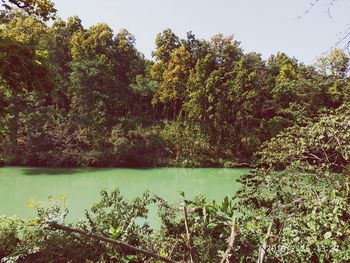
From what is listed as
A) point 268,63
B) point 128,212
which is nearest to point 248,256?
point 128,212

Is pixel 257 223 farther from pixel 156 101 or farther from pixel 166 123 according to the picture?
pixel 156 101

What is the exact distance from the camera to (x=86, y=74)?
20891 millimetres

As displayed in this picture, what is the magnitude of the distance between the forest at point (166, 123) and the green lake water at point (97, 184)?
1.56 meters

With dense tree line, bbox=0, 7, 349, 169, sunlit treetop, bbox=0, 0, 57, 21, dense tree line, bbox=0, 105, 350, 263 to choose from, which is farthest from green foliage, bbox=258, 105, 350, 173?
dense tree line, bbox=0, 7, 349, 169

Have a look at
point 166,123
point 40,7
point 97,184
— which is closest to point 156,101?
point 166,123

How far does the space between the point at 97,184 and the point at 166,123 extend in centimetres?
948

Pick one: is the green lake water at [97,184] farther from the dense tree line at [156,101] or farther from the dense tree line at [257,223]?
the dense tree line at [257,223]

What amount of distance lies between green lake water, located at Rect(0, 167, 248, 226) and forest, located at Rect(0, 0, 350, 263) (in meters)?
1.56

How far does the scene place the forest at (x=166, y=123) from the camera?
477cm

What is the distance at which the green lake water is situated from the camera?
483 inches

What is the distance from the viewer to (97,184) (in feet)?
50.7

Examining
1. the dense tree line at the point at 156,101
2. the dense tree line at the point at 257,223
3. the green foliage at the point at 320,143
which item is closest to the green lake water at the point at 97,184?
the dense tree line at the point at 156,101

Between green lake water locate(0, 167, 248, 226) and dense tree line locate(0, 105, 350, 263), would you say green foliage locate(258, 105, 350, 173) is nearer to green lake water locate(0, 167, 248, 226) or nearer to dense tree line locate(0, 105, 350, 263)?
dense tree line locate(0, 105, 350, 263)

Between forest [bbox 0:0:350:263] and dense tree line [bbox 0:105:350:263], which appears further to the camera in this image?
forest [bbox 0:0:350:263]
